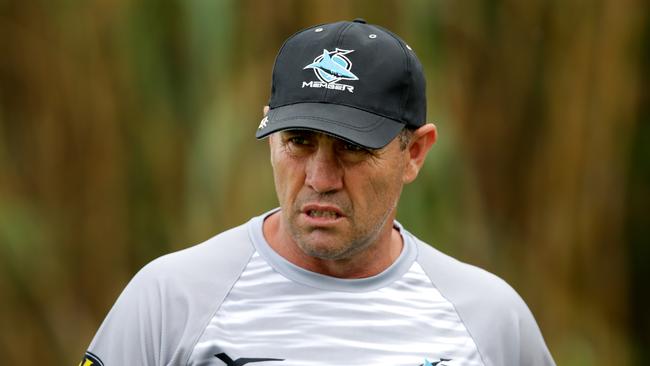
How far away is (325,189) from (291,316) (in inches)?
9.8

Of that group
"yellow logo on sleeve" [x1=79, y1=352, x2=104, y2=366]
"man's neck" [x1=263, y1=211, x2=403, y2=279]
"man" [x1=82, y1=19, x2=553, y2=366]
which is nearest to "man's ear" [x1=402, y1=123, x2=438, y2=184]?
"man" [x1=82, y1=19, x2=553, y2=366]

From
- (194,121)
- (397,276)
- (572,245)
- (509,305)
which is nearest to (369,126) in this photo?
(397,276)

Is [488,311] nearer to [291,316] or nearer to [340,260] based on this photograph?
[340,260]

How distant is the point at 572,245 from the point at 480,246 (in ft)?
1.10

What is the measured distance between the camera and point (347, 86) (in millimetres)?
2455

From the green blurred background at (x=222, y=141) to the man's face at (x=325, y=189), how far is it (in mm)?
1554

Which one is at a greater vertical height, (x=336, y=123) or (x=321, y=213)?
(x=336, y=123)

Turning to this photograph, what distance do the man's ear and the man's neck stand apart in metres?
0.12

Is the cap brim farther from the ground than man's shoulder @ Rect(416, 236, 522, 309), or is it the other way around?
the cap brim

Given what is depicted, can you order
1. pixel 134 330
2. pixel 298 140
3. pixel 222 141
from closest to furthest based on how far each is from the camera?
pixel 134 330, pixel 298 140, pixel 222 141

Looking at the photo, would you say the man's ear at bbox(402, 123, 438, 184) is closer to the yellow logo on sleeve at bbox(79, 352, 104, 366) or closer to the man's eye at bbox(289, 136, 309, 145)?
the man's eye at bbox(289, 136, 309, 145)

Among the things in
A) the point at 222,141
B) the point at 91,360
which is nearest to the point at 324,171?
the point at 91,360

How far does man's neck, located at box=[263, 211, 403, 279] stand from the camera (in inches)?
99.0

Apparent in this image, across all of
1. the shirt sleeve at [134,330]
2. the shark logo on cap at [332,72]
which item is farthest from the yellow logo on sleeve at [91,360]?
the shark logo on cap at [332,72]
